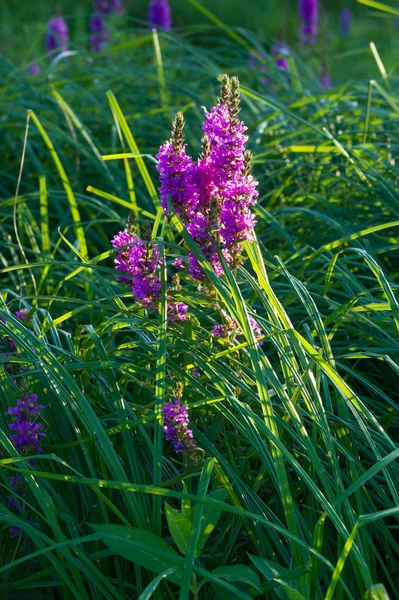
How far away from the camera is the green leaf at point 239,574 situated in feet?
4.37

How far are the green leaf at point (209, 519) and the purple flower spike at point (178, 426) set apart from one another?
14 cm

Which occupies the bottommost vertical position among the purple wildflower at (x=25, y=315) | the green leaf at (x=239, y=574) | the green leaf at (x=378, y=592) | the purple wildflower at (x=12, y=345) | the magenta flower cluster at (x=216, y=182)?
the green leaf at (x=239, y=574)

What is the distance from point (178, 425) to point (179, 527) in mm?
221

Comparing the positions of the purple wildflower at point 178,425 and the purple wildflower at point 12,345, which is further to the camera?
the purple wildflower at point 12,345

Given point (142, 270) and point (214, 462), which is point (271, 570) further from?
point (142, 270)

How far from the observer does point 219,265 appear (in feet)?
5.15

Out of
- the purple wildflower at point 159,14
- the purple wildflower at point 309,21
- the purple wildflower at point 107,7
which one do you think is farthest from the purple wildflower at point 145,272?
the purple wildflower at point 107,7

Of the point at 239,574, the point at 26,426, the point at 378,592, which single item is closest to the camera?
the point at 378,592

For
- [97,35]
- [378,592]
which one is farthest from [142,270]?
[97,35]

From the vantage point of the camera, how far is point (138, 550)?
1.36 m

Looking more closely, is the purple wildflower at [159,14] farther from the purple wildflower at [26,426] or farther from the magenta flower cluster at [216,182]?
the purple wildflower at [26,426]

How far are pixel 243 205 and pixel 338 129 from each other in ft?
6.90

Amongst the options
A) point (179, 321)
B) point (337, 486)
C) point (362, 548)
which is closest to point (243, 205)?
point (179, 321)

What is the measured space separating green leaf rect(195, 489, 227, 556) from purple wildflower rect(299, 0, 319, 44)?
15.1 ft
